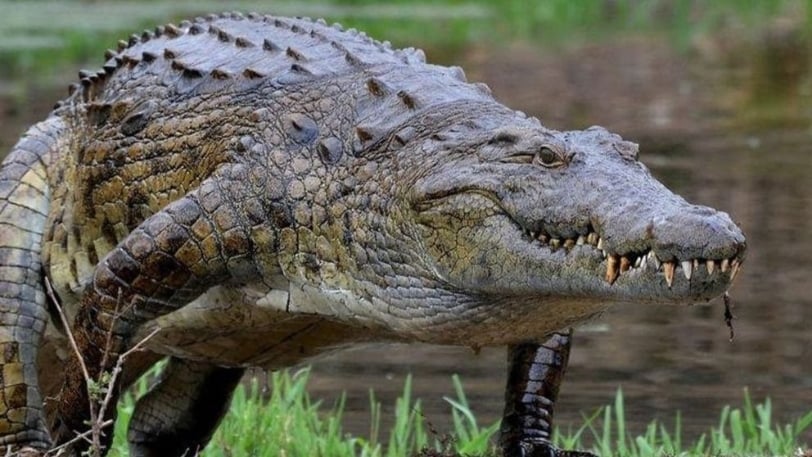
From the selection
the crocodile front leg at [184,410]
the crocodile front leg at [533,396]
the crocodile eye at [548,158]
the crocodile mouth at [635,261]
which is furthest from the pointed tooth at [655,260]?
the crocodile front leg at [184,410]

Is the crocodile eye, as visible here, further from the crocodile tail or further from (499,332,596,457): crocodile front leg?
the crocodile tail

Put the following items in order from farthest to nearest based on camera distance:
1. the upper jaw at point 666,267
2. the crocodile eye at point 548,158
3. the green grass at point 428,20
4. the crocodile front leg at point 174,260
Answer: the green grass at point 428,20 < the crocodile front leg at point 174,260 < the crocodile eye at point 548,158 < the upper jaw at point 666,267

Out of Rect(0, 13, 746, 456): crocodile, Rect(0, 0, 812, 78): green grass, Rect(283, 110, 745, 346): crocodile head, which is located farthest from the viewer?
Rect(0, 0, 812, 78): green grass

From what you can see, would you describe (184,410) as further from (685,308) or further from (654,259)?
(685,308)

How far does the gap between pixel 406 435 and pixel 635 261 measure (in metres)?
2.73

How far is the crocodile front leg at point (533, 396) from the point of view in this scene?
500 cm

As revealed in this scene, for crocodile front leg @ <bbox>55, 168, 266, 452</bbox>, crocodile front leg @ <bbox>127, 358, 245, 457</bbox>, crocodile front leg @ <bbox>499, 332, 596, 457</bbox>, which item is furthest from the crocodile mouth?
crocodile front leg @ <bbox>127, 358, 245, 457</bbox>

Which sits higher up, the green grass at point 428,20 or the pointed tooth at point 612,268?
the green grass at point 428,20

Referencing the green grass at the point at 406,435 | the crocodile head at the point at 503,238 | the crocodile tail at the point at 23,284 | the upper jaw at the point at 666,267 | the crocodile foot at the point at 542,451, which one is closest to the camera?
the upper jaw at the point at 666,267

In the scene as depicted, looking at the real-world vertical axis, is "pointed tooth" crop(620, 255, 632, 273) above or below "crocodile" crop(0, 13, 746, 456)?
below

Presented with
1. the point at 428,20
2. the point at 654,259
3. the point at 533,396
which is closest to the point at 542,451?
the point at 533,396

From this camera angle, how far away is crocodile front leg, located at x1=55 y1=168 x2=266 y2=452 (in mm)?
4605

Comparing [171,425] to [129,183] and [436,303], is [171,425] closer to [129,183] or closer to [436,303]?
[129,183]

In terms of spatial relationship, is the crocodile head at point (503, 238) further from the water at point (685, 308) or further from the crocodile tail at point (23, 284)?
the water at point (685, 308)
